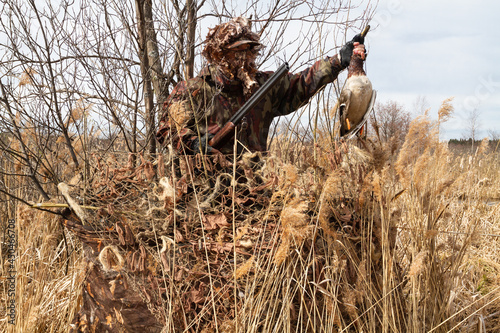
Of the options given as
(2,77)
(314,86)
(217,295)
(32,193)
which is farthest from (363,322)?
(32,193)

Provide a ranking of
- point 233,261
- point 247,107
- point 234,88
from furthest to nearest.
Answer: point 234,88 < point 247,107 < point 233,261

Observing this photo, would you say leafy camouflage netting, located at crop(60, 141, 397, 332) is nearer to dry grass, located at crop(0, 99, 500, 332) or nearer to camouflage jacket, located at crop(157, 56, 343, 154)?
dry grass, located at crop(0, 99, 500, 332)

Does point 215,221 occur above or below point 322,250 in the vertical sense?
above

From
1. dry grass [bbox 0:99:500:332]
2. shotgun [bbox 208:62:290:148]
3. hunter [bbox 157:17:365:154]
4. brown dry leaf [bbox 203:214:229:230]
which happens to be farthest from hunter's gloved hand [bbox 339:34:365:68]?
brown dry leaf [bbox 203:214:229:230]

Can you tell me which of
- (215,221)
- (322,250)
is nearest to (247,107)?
(215,221)

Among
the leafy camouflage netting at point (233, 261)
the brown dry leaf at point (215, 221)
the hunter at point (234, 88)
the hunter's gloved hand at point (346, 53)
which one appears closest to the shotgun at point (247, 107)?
the hunter at point (234, 88)

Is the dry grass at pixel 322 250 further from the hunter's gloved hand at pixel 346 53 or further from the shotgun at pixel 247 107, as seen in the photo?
the hunter's gloved hand at pixel 346 53

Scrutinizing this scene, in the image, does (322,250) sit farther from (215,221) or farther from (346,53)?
(346,53)

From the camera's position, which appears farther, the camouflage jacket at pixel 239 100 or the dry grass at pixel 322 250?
the camouflage jacket at pixel 239 100

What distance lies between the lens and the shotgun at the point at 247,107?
183 cm

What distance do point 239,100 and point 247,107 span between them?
326 millimetres

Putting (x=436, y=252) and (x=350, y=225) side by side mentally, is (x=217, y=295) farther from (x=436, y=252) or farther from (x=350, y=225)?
(x=436, y=252)

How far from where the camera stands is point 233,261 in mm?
→ 1363

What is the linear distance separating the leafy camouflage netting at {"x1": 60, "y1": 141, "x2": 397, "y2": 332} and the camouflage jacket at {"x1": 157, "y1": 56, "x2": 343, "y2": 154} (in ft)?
1.99
